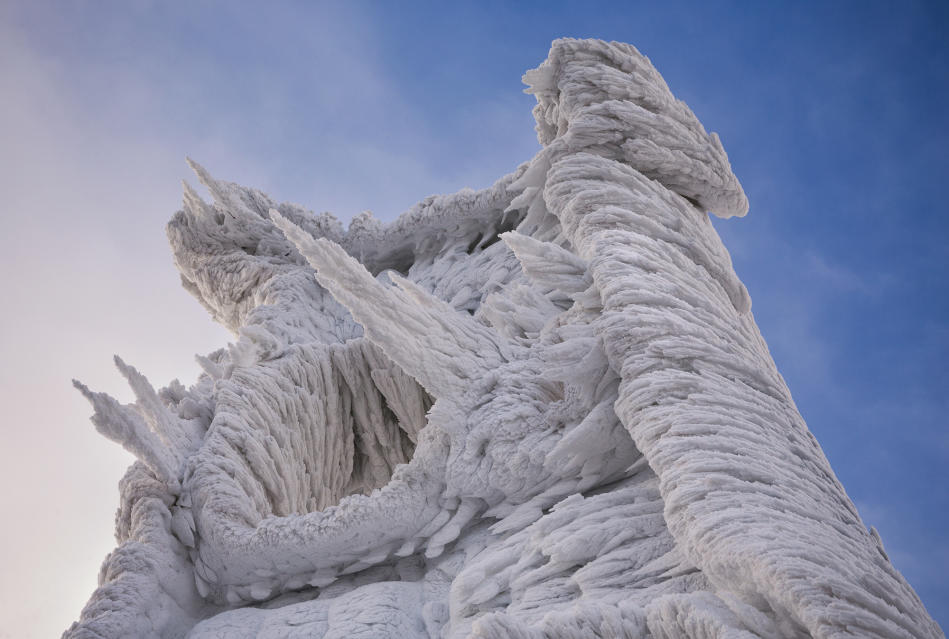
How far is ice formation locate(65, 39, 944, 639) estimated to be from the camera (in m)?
2.86

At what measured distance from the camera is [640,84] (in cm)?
536

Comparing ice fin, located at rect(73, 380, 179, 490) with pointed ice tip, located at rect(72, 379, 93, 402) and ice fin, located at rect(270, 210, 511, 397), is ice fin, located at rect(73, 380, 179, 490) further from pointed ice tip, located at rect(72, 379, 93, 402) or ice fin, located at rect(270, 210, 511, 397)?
ice fin, located at rect(270, 210, 511, 397)

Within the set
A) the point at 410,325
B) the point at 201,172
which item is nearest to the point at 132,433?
the point at 410,325

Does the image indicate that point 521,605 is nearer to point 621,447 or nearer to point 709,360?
point 621,447

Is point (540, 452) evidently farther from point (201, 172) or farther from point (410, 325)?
point (201, 172)

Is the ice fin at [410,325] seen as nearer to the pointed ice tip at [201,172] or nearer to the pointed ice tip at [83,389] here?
the pointed ice tip at [83,389]

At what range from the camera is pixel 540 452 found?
4098mm

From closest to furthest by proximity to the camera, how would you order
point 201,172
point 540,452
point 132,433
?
point 540,452 → point 132,433 → point 201,172

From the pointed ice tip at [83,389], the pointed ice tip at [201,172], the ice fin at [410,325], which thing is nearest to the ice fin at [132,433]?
the pointed ice tip at [83,389]

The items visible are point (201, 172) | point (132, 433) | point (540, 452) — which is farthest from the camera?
point (201, 172)

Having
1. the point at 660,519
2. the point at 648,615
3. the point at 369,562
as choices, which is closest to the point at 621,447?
the point at 660,519

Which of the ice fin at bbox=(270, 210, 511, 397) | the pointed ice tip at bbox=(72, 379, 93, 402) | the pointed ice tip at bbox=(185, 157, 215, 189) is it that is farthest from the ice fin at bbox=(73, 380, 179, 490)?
the pointed ice tip at bbox=(185, 157, 215, 189)

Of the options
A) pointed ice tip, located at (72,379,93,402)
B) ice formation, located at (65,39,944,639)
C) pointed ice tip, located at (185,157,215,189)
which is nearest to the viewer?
ice formation, located at (65,39,944,639)

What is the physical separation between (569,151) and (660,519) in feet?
8.77
